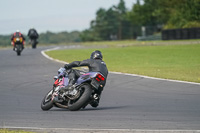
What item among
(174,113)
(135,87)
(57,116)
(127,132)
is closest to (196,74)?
(135,87)

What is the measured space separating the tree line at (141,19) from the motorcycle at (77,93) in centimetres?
4771

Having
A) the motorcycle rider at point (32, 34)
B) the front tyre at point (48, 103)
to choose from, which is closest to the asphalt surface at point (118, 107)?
the front tyre at point (48, 103)

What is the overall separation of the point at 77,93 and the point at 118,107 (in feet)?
4.37

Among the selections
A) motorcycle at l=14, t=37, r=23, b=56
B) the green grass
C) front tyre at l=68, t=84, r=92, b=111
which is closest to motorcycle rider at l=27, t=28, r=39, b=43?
motorcycle at l=14, t=37, r=23, b=56

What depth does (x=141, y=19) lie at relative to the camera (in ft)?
285

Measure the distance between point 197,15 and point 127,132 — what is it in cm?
5253

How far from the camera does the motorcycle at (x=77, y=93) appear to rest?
9.71 metres

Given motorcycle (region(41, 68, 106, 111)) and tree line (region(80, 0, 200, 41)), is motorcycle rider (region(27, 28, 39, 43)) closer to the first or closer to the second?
tree line (region(80, 0, 200, 41))

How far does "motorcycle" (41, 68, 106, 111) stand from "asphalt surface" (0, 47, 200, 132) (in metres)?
0.19

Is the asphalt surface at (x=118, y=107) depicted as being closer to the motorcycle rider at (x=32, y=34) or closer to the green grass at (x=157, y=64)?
the green grass at (x=157, y=64)

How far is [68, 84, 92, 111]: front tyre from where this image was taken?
380 inches

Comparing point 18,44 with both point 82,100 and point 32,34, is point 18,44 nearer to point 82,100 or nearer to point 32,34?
point 32,34

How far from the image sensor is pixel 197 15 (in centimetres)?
5800

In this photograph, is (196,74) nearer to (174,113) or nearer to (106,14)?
(174,113)
